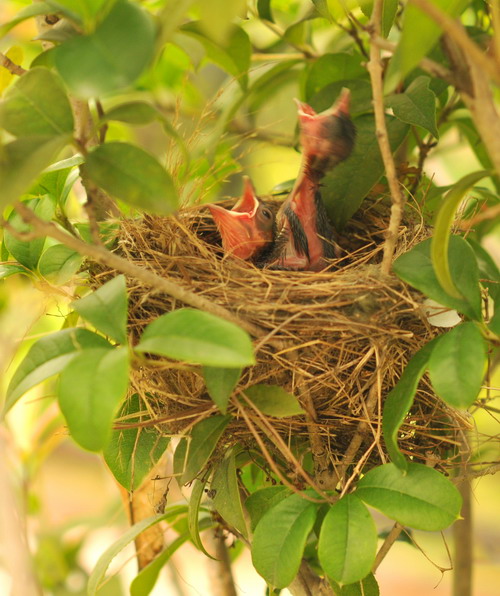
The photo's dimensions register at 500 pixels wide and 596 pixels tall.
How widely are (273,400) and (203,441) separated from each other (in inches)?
3.6

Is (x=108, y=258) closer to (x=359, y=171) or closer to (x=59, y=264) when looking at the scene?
(x=59, y=264)

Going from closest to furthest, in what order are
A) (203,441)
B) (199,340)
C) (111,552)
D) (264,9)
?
(199,340)
(203,441)
(111,552)
(264,9)

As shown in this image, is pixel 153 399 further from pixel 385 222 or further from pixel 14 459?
pixel 14 459

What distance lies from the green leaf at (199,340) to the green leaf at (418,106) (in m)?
0.40

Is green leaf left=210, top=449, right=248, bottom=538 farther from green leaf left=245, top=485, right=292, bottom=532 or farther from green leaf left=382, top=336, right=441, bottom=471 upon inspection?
green leaf left=382, top=336, right=441, bottom=471

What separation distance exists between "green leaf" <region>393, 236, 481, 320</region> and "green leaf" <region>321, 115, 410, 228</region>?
316mm

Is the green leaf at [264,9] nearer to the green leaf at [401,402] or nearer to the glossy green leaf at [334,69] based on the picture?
the glossy green leaf at [334,69]

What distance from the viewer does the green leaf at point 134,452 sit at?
0.83 m

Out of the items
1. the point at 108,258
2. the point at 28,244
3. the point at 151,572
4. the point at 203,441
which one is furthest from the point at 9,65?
the point at 151,572

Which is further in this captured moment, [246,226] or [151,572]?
[246,226]

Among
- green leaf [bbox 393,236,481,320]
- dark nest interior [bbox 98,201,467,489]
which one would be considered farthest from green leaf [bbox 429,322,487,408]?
dark nest interior [bbox 98,201,467,489]

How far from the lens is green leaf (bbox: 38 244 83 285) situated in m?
0.82

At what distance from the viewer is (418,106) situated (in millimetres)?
830

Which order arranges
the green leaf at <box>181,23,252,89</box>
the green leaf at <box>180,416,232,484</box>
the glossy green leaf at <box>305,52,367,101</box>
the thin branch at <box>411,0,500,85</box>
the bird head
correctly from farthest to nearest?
the bird head < the glossy green leaf at <box>305,52,367,101</box> < the green leaf at <box>181,23,252,89</box> < the green leaf at <box>180,416,232,484</box> < the thin branch at <box>411,0,500,85</box>
